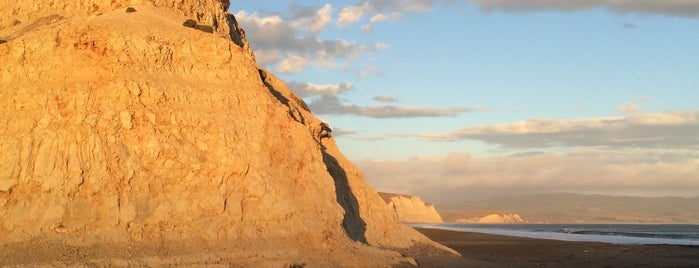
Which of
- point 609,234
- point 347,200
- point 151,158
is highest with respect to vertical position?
point 151,158

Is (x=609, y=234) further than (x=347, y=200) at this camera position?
Yes

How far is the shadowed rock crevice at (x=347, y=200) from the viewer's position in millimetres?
27153

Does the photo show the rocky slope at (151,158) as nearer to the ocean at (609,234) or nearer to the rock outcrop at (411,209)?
Result: the ocean at (609,234)

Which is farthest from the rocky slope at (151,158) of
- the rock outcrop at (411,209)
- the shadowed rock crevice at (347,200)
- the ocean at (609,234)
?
the rock outcrop at (411,209)

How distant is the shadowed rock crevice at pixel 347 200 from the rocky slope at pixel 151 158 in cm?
336

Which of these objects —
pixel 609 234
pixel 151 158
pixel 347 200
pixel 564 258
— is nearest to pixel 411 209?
pixel 609 234

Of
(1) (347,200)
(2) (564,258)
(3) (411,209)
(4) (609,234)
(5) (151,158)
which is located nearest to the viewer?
(5) (151,158)

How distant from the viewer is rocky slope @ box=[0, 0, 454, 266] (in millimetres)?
18656

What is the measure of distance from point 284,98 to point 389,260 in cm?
1180

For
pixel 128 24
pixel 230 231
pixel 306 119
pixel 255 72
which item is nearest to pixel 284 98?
pixel 306 119

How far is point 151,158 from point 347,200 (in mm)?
10696

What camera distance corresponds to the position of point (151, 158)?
20.4m

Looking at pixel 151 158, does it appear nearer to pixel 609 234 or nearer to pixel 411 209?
pixel 609 234

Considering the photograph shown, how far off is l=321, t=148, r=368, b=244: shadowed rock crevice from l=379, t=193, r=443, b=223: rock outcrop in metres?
121
